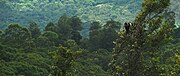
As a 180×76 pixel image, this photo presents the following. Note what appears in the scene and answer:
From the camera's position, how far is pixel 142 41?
1938cm

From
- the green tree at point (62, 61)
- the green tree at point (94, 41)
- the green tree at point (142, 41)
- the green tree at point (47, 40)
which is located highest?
→ the green tree at point (142, 41)

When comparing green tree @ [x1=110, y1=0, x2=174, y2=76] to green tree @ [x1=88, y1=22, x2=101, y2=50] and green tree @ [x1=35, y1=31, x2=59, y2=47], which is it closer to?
green tree @ [x1=35, y1=31, x2=59, y2=47]

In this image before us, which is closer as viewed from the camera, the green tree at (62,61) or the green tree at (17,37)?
the green tree at (62,61)

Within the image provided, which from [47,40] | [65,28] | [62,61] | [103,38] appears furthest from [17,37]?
[62,61]

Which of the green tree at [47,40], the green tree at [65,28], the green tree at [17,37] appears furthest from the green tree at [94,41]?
the green tree at [17,37]

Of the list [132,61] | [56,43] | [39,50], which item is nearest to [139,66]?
[132,61]

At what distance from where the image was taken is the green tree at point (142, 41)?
19.1 metres

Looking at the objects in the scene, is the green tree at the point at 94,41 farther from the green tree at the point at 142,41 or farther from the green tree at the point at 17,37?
the green tree at the point at 142,41

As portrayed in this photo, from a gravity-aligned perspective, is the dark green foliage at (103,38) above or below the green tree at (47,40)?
below

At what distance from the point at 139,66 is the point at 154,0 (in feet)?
11.8

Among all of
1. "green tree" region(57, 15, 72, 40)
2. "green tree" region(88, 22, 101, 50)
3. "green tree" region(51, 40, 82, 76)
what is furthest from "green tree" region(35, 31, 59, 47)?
"green tree" region(51, 40, 82, 76)

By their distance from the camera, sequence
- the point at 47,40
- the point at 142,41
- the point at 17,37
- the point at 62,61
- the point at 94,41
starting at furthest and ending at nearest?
the point at 94,41 → the point at 47,40 → the point at 17,37 → the point at 62,61 → the point at 142,41

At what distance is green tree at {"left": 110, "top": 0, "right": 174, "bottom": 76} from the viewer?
19094mm

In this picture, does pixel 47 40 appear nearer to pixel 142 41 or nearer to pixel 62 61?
pixel 62 61
